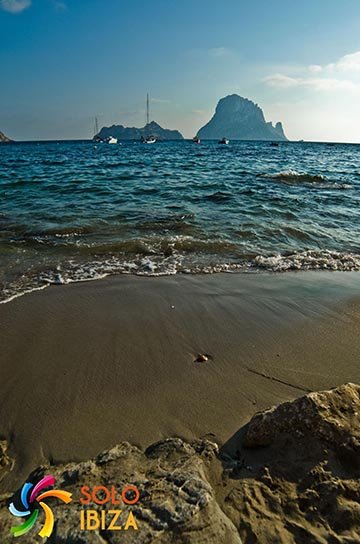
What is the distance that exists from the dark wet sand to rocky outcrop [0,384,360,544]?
0.84ft

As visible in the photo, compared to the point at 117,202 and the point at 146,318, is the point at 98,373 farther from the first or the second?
the point at 117,202

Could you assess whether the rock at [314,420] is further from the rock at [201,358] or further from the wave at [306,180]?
the wave at [306,180]

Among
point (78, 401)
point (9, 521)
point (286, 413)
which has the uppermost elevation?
point (286, 413)

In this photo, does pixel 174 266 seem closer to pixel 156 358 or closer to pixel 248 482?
pixel 156 358

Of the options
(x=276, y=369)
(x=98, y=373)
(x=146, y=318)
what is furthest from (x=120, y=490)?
(x=146, y=318)

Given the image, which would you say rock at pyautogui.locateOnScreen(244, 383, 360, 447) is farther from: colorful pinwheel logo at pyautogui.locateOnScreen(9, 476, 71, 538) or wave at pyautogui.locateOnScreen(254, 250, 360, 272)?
wave at pyautogui.locateOnScreen(254, 250, 360, 272)

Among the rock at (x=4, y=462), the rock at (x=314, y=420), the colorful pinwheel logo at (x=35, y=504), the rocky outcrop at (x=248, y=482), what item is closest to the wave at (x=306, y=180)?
the rock at (x=314, y=420)

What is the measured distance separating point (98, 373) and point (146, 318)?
110 centimetres

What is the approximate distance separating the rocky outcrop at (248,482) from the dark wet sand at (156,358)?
0.84 feet

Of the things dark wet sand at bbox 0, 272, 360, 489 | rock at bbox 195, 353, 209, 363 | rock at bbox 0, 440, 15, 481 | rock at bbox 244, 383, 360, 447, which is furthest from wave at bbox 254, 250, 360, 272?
rock at bbox 0, 440, 15, 481

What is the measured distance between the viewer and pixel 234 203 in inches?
427

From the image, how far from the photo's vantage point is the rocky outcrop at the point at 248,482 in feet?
5.32

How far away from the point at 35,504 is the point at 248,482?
3.95 feet

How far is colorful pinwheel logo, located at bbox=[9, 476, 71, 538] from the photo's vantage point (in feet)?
5.21
